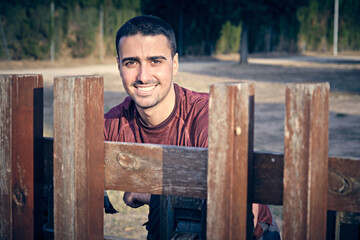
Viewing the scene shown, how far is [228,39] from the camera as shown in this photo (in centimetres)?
3512

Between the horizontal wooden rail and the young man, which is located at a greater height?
the young man

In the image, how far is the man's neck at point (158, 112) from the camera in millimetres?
2883

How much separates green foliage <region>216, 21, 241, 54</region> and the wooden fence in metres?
32.4

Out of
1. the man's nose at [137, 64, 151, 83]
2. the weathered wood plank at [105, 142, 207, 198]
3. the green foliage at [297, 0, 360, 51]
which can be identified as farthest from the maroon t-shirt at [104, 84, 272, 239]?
the green foliage at [297, 0, 360, 51]

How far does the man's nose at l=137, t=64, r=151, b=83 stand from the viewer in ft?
8.77

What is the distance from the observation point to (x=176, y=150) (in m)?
1.85

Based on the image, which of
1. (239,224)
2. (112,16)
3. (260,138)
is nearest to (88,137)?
(239,224)

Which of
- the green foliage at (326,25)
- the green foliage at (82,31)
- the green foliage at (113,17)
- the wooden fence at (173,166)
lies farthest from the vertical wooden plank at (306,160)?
the green foliage at (326,25)

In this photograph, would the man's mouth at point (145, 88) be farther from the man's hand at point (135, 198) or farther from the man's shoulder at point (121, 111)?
the man's hand at point (135, 198)

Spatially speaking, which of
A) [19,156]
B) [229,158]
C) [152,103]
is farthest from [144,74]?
[229,158]

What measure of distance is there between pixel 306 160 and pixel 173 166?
1.69 ft

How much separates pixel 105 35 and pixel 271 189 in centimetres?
2680

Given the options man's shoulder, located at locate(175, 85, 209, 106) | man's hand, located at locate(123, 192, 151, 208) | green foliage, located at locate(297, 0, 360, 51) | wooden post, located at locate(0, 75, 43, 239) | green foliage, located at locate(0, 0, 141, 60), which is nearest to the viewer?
wooden post, located at locate(0, 75, 43, 239)

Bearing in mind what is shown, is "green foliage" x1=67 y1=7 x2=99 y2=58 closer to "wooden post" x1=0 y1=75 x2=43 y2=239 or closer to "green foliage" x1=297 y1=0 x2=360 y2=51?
"green foliage" x1=297 y1=0 x2=360 y2=51
